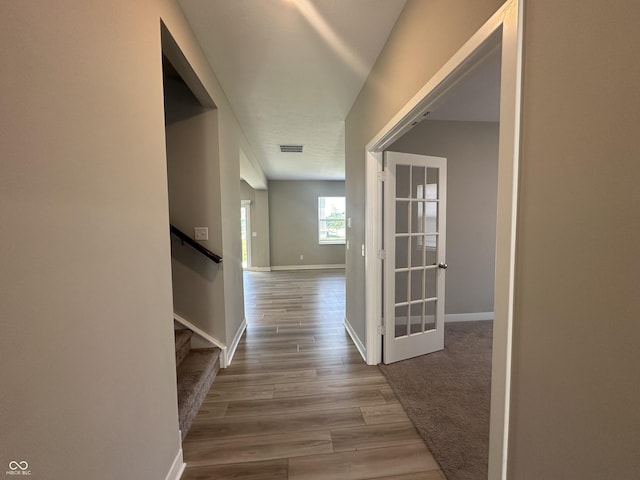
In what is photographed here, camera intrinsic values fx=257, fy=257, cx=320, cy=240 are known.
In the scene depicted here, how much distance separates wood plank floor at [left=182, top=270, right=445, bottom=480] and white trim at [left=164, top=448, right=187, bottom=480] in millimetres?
40

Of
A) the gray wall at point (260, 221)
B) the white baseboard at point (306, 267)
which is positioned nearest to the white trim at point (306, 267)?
the white baseboard at point (306, 267)

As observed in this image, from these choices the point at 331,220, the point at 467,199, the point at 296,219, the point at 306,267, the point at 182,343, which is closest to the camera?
the point at 182,343

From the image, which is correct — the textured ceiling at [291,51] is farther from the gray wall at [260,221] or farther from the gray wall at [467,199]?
the gray wall at [260,221]

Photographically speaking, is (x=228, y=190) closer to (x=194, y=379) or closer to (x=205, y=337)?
(x=205, y=337)

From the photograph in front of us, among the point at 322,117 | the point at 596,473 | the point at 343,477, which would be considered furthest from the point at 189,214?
the point at 596,473

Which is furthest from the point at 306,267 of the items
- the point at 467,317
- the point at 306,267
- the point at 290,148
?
the point at 467,317

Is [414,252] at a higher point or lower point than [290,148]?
lower

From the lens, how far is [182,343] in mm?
2178

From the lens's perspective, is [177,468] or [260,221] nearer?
[177,468]

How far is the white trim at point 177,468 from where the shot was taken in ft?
4.32

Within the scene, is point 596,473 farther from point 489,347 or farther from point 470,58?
point 489,347

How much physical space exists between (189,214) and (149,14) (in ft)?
4.74

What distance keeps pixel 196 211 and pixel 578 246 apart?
2446mm

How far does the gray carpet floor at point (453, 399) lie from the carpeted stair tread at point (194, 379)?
1.51 m
